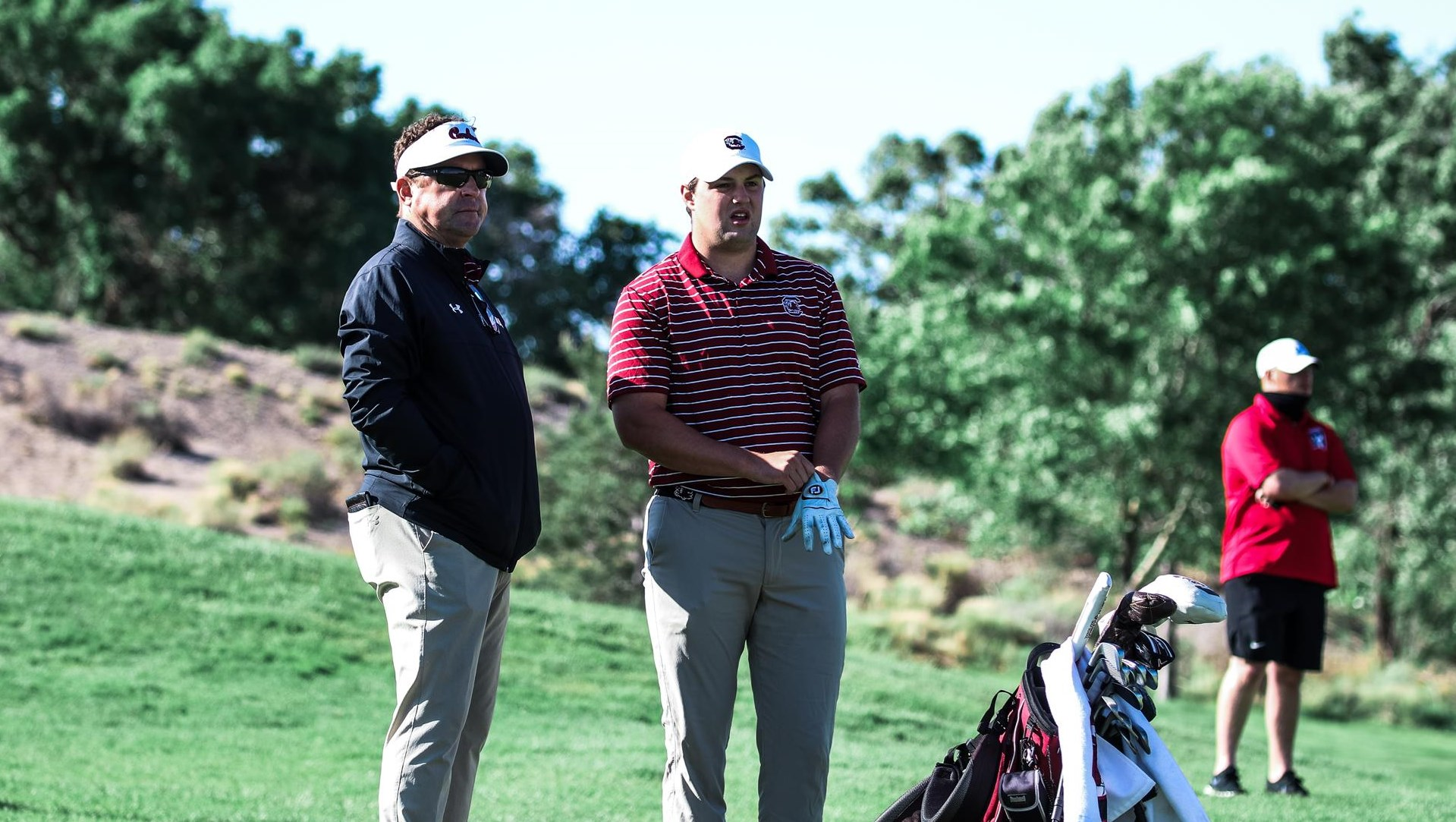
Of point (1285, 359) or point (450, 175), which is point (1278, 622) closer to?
point (1285, 359)

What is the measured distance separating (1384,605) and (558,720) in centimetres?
2341

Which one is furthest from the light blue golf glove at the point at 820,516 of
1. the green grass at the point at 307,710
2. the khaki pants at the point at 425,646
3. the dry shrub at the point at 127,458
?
the dry shrub at the point at 127,458

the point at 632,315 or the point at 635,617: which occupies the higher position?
the point at 632,315

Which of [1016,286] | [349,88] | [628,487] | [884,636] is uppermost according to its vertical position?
[349,88]

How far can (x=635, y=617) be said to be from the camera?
50.7 feet

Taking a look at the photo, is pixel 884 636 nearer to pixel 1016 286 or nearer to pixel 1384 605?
pixel 1016 286

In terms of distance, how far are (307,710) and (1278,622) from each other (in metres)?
6.26

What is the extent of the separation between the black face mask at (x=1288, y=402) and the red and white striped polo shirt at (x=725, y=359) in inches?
140

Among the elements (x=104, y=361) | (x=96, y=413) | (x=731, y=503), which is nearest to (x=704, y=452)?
(x=731, y=503)

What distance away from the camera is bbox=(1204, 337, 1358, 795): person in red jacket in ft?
23.3

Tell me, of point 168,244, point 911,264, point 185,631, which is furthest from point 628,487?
point 168,244

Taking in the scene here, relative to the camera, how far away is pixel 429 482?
413cm

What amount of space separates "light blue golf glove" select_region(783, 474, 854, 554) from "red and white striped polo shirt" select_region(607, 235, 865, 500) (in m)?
0.10

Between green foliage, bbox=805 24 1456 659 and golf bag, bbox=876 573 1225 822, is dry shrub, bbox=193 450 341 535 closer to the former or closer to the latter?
green foliage, bbox=805 24 1456 659
